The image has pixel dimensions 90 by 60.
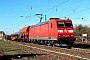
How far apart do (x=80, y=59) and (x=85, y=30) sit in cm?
7243

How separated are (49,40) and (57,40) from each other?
361cm

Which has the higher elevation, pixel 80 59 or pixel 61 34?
pixel 61 34

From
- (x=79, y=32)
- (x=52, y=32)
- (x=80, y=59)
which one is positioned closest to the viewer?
(x=80, y=59)

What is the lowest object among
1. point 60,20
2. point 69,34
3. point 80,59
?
point 80,59

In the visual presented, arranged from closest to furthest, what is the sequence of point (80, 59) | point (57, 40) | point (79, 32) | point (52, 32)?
point (80, 59) → point (57, 40) → point (52, 32) → point (79, 32)

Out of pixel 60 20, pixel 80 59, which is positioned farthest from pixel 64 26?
pixel 80 59

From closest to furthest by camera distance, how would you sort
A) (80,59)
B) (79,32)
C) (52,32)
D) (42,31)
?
(80,59) < (52,32) < (42,31) < (79,32)

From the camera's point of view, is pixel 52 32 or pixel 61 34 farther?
pixel 52 32

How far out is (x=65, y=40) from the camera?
25.0 meters

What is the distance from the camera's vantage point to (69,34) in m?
25.6

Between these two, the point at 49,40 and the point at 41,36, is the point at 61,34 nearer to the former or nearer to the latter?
the point at 49,40

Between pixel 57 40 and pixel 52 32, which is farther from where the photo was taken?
pixel 52 32

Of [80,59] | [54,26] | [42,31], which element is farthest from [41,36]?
[80,59]

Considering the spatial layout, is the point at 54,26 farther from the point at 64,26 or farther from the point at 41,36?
the point at 41,36
